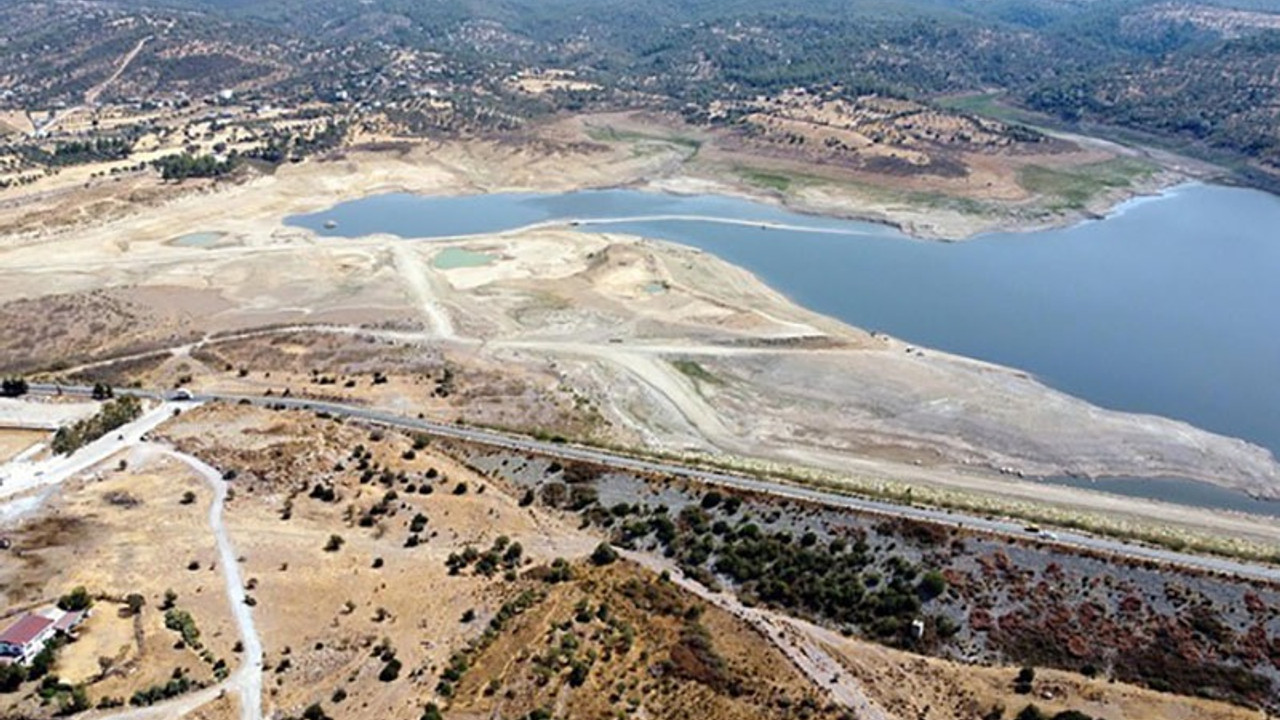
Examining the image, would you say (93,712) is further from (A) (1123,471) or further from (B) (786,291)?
(B) (786,291)

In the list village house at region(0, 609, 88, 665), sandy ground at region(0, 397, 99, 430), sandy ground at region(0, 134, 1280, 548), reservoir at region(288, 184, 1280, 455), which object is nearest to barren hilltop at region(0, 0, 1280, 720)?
village house at region(0, 609, 88, 665)

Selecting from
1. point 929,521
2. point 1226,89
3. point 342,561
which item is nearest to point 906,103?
point 1226,89

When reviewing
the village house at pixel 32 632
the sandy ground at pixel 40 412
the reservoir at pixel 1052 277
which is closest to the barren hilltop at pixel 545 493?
the village house at pixel 32 632

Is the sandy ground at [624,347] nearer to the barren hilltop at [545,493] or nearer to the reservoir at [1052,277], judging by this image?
the barren hilltop at [545,493]

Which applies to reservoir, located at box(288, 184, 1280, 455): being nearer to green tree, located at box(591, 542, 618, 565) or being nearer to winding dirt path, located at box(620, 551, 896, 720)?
winding dirt path, located at box(620, 551, 896, 720)

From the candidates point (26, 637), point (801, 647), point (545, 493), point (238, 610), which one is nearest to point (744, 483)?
point (545, 493)

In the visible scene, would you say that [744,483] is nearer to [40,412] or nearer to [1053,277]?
[40,412]

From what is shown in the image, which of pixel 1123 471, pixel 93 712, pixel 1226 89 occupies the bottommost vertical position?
pixel 1123 471
